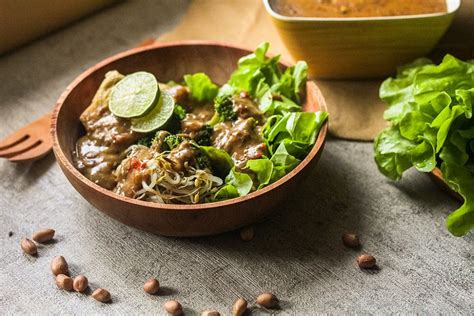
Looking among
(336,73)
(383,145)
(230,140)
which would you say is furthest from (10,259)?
(336,73)

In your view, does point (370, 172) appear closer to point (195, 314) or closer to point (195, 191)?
point (195, 191)

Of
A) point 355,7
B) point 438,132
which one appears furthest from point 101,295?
point 355,7

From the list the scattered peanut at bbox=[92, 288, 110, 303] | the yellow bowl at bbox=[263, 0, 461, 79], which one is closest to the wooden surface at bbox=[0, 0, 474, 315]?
the scattered peanut at bbox=[92, 288, 110, 303]

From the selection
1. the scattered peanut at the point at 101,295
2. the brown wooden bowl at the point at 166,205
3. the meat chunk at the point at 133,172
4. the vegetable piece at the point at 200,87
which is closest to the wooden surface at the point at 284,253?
the scattered peanut at the point at 101,295

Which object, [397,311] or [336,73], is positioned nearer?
[397,311]

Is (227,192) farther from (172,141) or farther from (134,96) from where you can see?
(134,96)

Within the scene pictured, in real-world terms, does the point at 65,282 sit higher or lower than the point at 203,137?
lower
